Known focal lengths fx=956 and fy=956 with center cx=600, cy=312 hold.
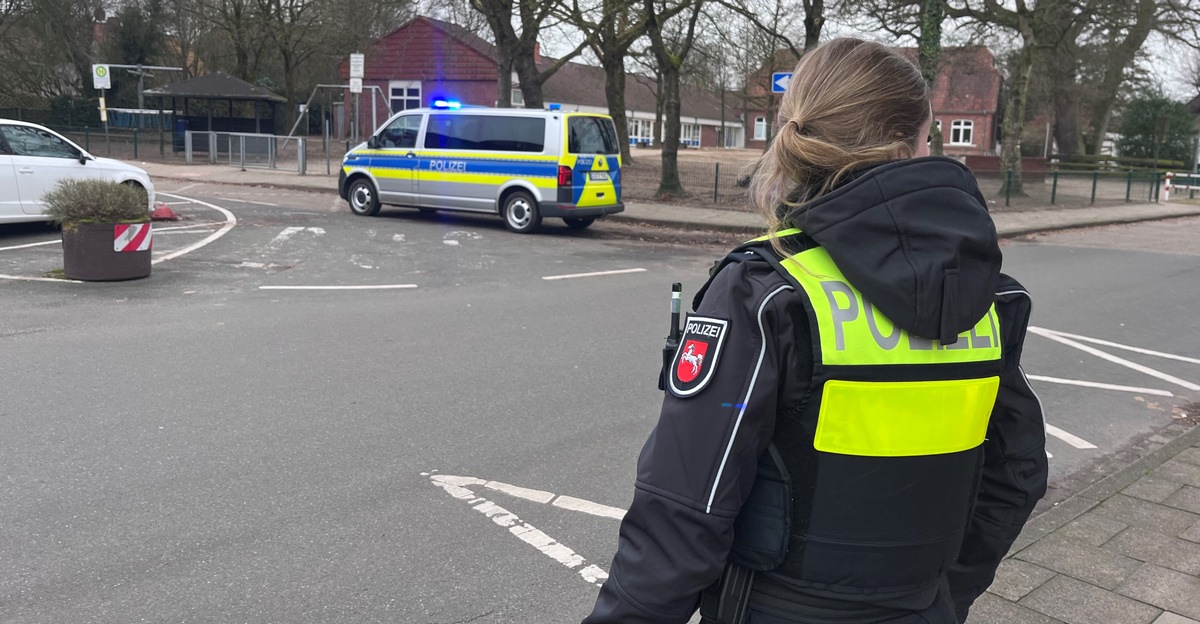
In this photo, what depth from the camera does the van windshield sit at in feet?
50.8

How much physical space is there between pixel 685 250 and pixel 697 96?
216ft

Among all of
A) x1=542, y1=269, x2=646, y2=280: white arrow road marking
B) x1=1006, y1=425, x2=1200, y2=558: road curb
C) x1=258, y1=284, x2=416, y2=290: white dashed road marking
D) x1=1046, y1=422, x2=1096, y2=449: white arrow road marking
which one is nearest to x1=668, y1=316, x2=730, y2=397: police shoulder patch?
x1=1006, y1=425, x2=1200, y2=558: road curb

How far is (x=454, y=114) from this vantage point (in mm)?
16188

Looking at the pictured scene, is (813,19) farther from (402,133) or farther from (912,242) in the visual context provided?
(912,242)

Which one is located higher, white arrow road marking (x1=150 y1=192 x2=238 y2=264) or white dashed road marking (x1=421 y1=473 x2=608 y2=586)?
white arrow road marking (x1=150 y1=192 x2=238 y2=264)

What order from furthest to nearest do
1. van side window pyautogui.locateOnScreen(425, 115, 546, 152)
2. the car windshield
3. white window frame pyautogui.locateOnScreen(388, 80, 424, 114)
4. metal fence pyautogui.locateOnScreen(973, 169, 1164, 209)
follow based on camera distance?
white window frame pyautogui.locateOnScreen(388, 80, 424, 114) < metal fence pyautogui.locateOnScreen(973, 169, 1164, 209) < van side window pyautogui.locateOnScreen(425, 115, 546, 152) < the car windshield

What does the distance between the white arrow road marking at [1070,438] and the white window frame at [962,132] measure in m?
65.4

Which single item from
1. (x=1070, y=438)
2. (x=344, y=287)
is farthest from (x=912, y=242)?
(x=344, y=287)

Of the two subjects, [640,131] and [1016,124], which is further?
[640,131]

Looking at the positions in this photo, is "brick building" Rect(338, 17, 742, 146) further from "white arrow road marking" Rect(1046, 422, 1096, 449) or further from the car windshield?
"white arrow road marking" Rect(1046, 422, 1096, 449)

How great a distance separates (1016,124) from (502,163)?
58.5 ft

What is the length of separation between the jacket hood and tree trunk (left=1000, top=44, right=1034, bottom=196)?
1063 inches

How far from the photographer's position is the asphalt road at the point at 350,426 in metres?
3.66

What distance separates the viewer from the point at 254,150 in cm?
2877
